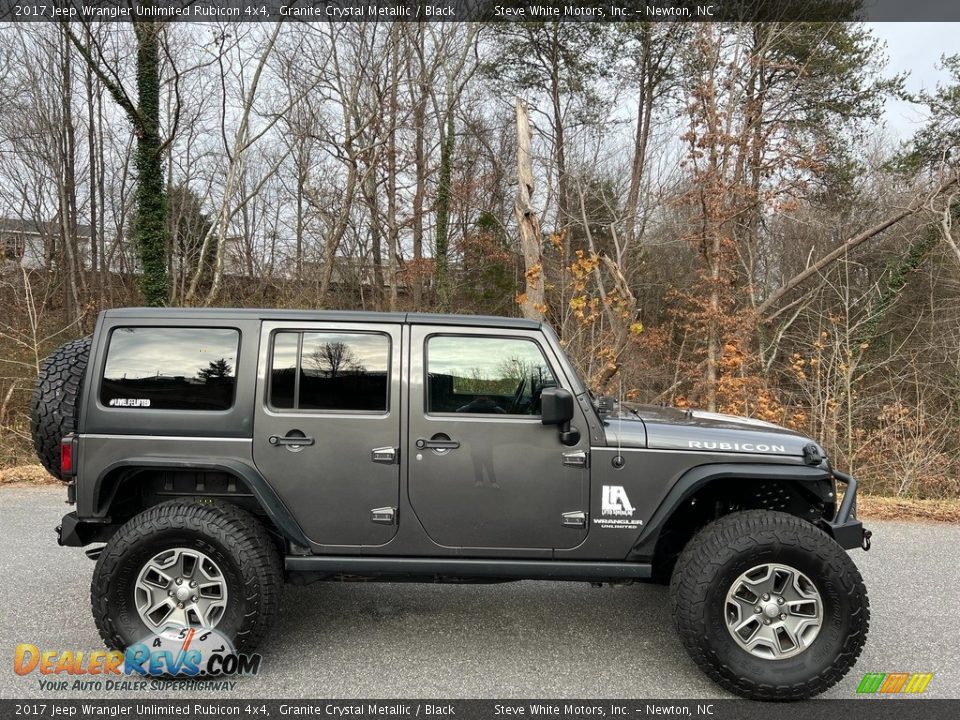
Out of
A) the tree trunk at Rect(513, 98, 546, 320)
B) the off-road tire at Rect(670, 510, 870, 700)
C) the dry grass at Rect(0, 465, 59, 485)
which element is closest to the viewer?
the off-road tire at Rect(670, 510, 870, 700)

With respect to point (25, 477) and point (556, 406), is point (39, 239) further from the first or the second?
point (556, 406)

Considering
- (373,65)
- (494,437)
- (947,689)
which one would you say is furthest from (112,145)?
(947,689)

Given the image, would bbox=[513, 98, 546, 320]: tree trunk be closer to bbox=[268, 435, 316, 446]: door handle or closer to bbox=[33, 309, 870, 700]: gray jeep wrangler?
bbox=[33, 309, 870, 700]: gray jeep wrangler

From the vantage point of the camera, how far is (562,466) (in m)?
3.45

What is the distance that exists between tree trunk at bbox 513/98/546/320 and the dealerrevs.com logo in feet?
29.6

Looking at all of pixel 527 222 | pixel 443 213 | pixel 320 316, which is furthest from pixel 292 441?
pixel 443 213

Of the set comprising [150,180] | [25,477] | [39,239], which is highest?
[150,180]

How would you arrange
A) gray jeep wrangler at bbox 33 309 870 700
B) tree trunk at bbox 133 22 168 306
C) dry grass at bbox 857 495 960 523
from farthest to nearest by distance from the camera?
tree trunk at bbox 133 22 168 306 < dry grass at bbox 857 495 960 523 < gray jeep wrangler at bbox 33 309 870 700

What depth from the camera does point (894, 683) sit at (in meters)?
3.36

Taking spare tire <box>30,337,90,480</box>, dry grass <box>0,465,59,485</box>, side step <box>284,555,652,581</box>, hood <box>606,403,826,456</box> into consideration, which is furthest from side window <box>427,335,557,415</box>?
dry grass <box>0,465,59,485</box>

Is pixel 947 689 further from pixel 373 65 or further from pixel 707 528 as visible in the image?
pixel 373 65

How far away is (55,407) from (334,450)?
1599 millimetres

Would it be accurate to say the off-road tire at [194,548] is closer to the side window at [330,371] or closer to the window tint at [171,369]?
the window tint at [171,369]

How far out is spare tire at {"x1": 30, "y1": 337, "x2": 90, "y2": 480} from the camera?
358 cm
